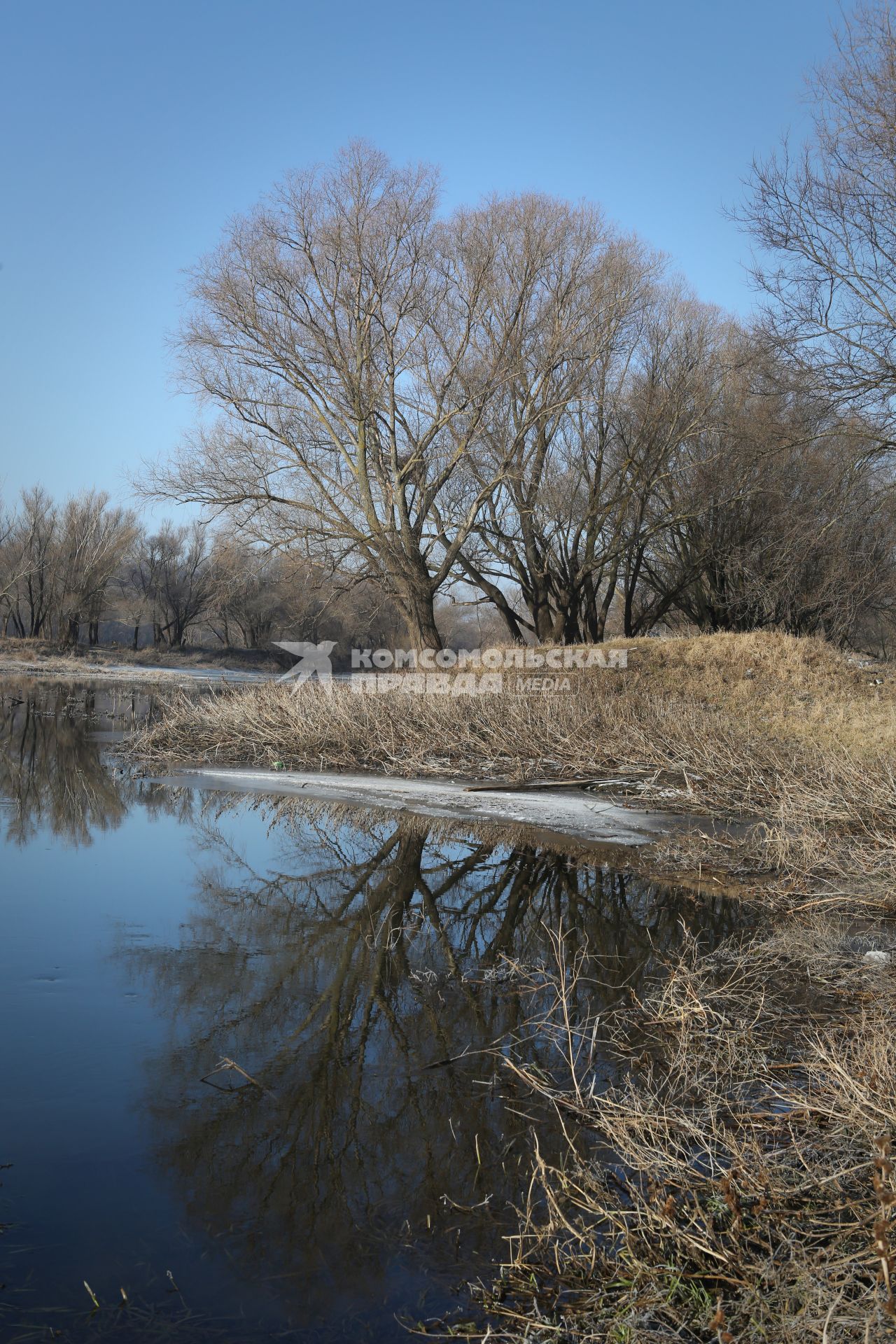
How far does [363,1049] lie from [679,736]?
8021 mm

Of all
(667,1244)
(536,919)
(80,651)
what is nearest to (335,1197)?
(667,1244)

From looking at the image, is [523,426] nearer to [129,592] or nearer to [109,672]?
[109,672]

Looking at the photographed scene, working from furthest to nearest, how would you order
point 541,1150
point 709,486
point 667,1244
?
point 709,486 → point 541,1150 → point 667,1244

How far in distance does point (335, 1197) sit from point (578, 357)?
69.9 ft

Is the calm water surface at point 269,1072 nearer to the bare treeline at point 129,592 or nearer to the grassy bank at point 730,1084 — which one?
the grassy bank at point 730,1084

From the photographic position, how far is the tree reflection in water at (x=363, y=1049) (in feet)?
11.0

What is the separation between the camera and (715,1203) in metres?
2.97

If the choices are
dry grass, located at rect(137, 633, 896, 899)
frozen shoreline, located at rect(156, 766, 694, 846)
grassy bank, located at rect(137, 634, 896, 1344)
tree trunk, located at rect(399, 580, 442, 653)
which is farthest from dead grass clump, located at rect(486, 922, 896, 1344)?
tree trunk, located at rect(399, 580, 442, 653)

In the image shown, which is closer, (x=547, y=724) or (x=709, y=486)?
(x=547, y=724)

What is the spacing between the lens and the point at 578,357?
22438mm

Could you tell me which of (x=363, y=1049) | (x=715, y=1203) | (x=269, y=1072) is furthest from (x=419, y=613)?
(x=715, y=1203)

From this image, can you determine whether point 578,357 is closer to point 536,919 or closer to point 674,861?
point 674,861

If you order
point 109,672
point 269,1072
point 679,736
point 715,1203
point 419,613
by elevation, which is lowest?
point 269,1072

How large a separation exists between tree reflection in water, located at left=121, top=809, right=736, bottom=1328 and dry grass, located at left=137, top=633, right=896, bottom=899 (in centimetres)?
131
